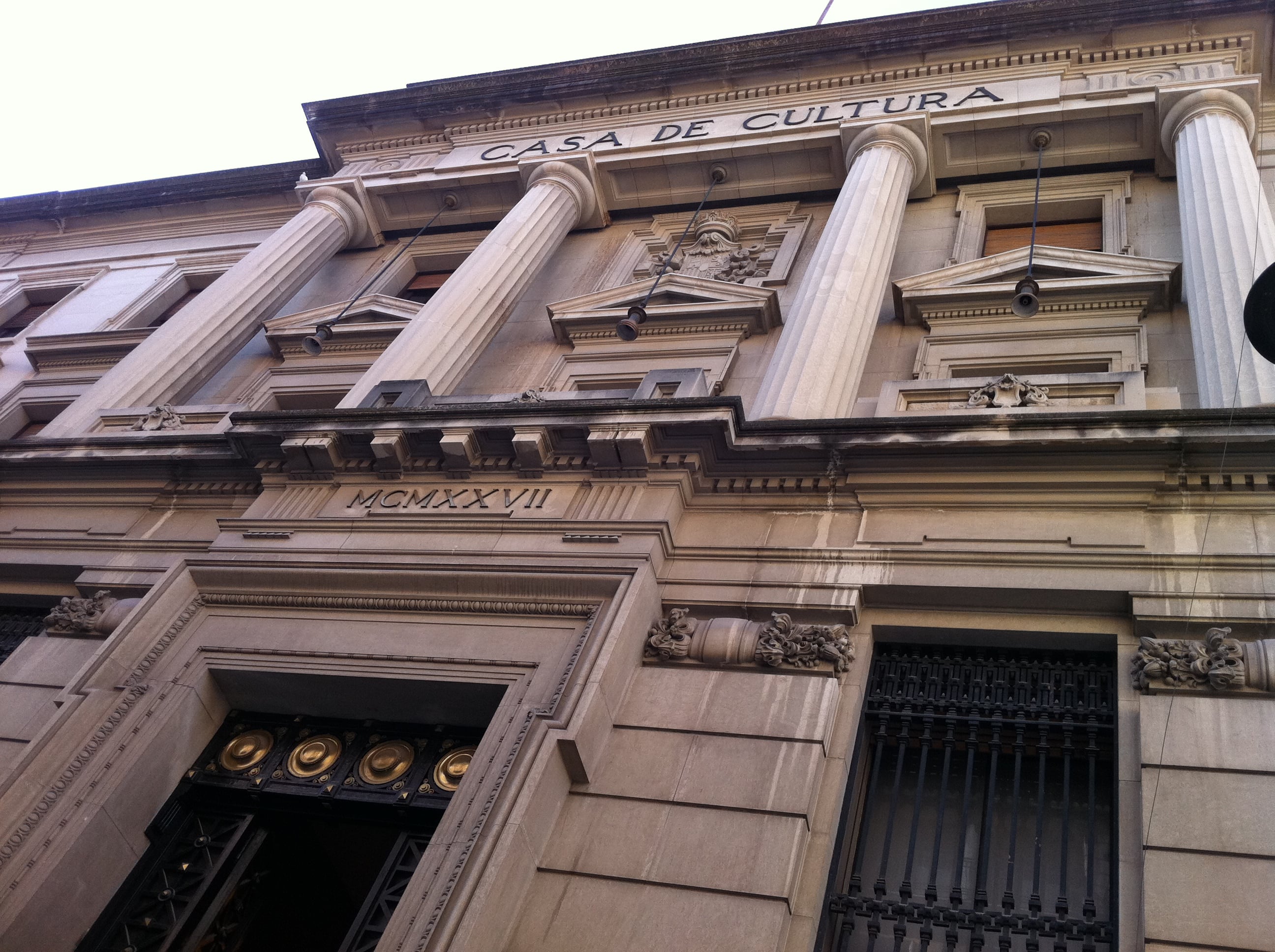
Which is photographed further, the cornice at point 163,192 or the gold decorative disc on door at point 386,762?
the cornice at point 163,192

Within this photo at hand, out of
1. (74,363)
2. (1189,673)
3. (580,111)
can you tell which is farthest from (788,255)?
(74,363)

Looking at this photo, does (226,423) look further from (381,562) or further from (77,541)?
(381,562)

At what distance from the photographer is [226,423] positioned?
15.5 meters

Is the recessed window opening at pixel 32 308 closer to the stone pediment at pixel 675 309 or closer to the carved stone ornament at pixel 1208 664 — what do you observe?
the stone pediment at pixel 675 309

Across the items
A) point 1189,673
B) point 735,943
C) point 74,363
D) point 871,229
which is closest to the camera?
point 735,943

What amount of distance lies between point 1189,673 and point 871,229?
331 inches

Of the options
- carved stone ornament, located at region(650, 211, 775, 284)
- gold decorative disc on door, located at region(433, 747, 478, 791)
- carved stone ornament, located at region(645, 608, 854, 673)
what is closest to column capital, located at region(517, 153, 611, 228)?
carved stone ornament, located at region(650, 211, 775, 284)

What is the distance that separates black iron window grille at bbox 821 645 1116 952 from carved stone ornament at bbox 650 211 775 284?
30.0ft

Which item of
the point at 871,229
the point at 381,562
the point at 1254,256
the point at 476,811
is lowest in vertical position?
the point at 476,811

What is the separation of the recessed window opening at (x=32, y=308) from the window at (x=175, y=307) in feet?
9.94

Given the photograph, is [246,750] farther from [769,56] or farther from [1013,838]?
[769,56]

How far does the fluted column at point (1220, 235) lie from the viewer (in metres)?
10.2

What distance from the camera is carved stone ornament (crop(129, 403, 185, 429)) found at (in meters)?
15.3

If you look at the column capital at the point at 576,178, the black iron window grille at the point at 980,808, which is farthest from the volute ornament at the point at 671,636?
the column capital at the point at 576,178
